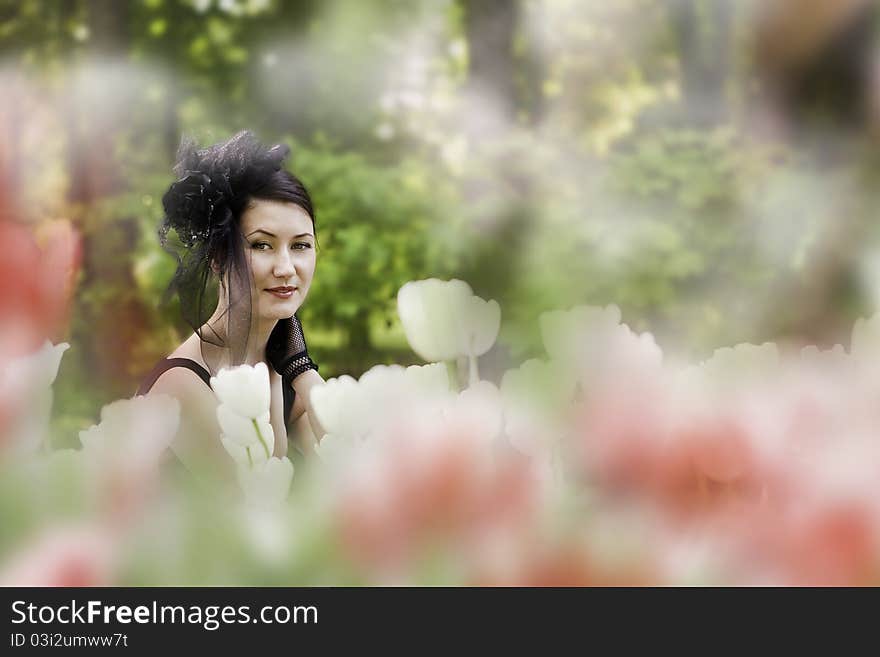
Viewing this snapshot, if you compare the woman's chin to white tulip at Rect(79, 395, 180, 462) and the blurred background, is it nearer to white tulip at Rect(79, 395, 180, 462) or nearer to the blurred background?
white tulip at Rect(79, 395, 180, 462)

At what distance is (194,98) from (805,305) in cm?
266

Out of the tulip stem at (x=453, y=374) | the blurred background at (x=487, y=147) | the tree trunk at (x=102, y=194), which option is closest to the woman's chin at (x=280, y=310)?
the tulip stem at (x=453, y=374)

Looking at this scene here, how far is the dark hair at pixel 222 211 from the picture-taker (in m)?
0.57

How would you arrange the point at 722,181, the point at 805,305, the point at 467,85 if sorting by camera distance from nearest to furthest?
the point at 805,305, the point at 467,85, the point at 722,181

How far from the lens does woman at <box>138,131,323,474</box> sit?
555mm

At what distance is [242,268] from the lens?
1.88ft

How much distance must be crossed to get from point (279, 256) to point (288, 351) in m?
0.10

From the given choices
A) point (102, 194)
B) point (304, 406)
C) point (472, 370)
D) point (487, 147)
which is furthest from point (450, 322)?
point (487, 147)

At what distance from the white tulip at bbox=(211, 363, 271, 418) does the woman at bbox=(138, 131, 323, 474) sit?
222 millimetres

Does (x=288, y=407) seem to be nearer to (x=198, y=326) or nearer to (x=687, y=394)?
(x=198, y=326)

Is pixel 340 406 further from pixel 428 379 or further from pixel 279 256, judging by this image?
pixel 279 256
